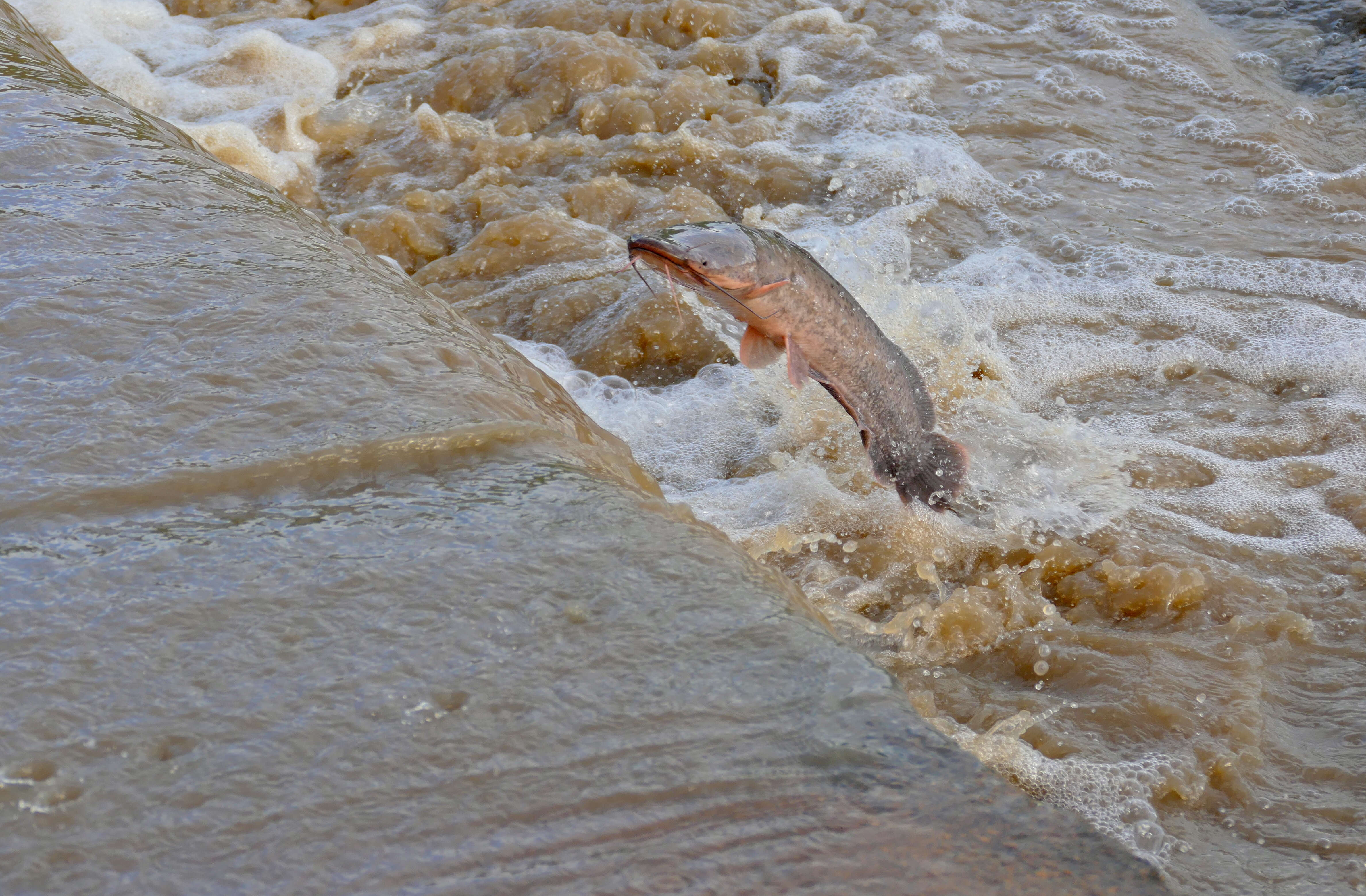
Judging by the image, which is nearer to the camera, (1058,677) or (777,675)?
(777,675)

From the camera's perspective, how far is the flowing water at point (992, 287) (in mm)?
2711

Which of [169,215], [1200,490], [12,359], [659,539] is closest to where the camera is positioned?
[659,539]

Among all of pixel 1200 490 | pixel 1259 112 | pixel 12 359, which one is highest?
pixel 12 359

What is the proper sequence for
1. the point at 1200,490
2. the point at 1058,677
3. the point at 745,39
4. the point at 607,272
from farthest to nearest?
the point at 745,39
the point at 607,272
the point at 1200,490
the point at 1058,677

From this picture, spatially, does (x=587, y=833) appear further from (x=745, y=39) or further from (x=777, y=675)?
(x=745, y=39)

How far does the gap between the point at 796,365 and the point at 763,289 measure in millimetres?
317

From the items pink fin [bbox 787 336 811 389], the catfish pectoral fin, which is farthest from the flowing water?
pink fin [bbox 787 336 811 389]

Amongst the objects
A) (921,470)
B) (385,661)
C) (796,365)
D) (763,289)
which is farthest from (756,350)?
(385,661)

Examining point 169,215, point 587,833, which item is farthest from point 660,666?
point 169,215

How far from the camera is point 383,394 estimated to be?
1905 mm

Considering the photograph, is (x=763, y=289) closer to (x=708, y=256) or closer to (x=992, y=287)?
(x=708, y=256)

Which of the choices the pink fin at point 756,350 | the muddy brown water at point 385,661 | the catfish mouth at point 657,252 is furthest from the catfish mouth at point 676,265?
the muddy brown water at point 385,661

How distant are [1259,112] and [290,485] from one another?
6.88 m

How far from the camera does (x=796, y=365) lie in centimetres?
299
